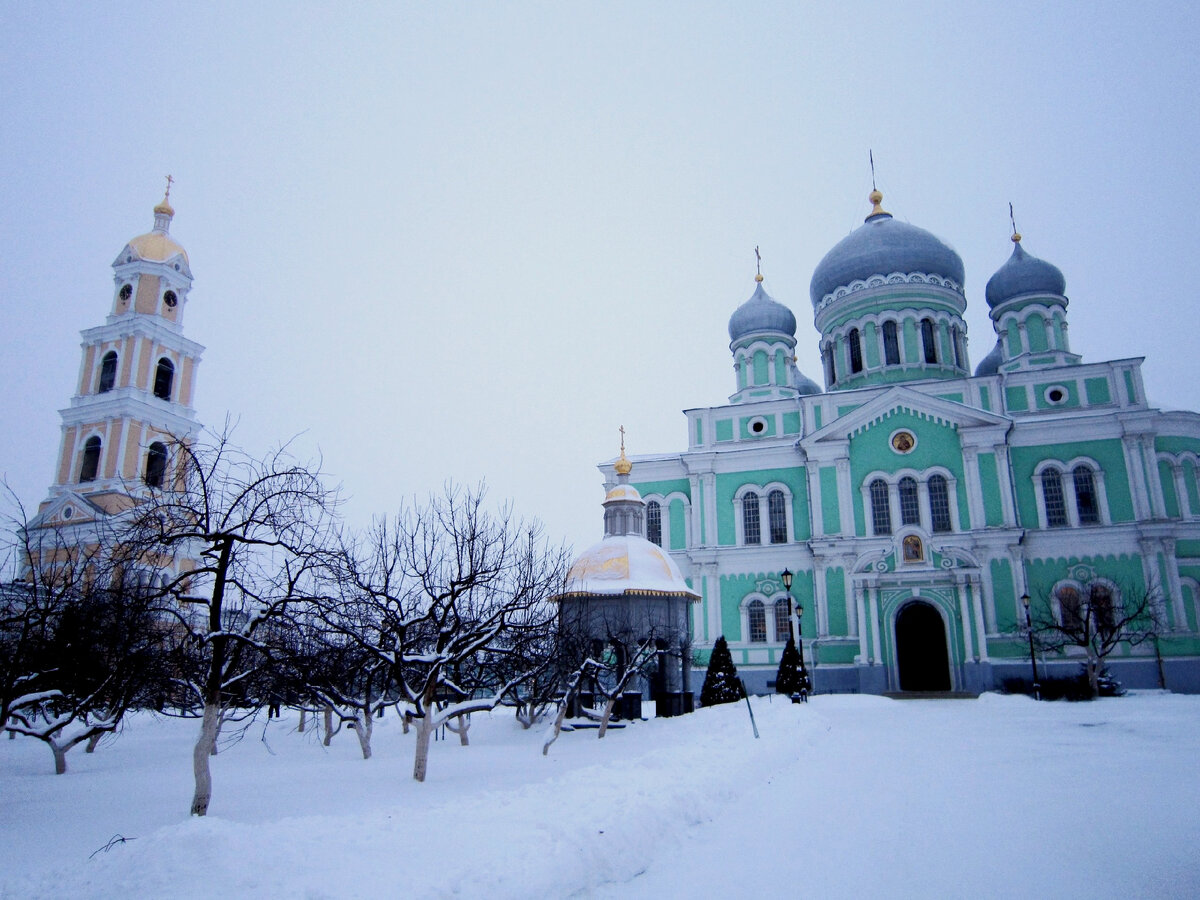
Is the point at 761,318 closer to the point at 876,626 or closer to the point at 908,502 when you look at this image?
the point at 908,502

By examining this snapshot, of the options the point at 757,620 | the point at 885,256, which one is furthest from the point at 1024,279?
the point at 757,620

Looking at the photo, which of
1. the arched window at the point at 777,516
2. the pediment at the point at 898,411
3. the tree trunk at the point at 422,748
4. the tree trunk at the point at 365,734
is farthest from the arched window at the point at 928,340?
the tree trunk at the point at 422,748

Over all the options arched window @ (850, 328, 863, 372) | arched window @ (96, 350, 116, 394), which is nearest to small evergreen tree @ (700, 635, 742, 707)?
arched window @ (850, 328, 863, 372)

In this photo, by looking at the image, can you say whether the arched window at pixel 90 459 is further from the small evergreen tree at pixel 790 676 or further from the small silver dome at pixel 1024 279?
the small silver dome at pixel 1024 279

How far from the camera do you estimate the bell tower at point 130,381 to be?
3956 centimetres

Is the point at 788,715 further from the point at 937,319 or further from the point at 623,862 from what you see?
the point at 937,319

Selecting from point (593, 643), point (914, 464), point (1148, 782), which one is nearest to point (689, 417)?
point (914, 464)

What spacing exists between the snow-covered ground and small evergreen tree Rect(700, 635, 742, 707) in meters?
7.26

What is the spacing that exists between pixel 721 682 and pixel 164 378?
34.6m

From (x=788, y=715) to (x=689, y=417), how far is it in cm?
1974


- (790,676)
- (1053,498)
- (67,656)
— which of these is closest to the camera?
(67,656)

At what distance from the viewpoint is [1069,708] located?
20.4 meters

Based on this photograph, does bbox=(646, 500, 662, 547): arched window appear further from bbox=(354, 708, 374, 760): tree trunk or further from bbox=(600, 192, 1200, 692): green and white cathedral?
bbox=(354, 708, 374, 760): tree trunk

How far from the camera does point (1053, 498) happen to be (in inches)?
1181
